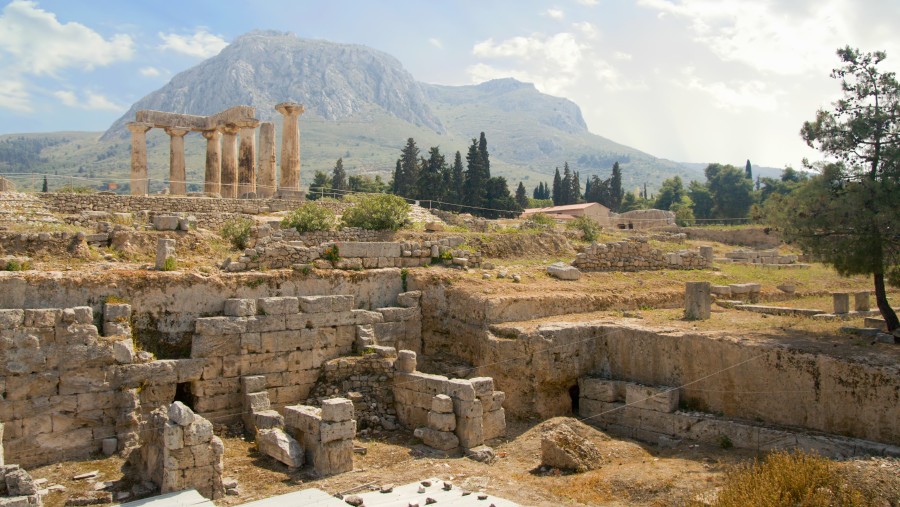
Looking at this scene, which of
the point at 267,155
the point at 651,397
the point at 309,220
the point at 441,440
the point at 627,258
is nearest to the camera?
the point at 441,440

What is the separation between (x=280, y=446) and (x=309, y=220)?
375 inches

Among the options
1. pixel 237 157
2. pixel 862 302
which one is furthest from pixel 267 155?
pixel 862 302

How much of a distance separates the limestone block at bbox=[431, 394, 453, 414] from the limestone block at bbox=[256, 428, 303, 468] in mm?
2820

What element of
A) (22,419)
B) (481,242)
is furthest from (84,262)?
(481,242)

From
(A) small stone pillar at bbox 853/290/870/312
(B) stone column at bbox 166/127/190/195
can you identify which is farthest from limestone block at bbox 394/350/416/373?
(B) stone column at bbox 166/127/190/195

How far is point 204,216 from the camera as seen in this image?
78.9ft

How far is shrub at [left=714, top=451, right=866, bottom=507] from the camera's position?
9.56m

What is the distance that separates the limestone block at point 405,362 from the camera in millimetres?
15648

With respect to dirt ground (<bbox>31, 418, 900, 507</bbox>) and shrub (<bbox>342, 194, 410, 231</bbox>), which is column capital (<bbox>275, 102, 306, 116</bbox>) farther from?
dirt ground (<bbox>31, 418, 900, 507</bbox>)

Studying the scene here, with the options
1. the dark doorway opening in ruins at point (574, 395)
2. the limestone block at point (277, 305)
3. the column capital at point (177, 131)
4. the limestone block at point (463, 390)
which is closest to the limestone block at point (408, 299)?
the limestone block at point (277, 305)

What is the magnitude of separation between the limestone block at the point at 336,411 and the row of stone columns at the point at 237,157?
20.1 meters

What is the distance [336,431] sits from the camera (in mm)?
12648

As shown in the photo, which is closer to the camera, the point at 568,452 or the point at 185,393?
the point at 568,452

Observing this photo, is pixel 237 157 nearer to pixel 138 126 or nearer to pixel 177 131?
pixel 177 131
